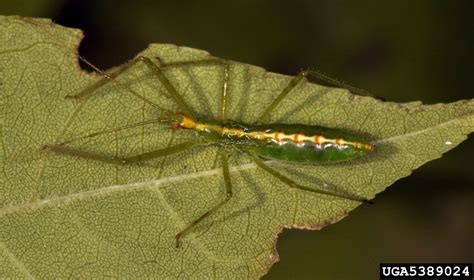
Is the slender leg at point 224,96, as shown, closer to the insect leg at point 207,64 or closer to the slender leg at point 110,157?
the insect leg at point 207,64

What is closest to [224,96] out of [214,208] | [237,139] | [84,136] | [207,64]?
[207,64]

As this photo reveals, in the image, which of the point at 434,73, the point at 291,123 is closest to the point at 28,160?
the point at 291,123

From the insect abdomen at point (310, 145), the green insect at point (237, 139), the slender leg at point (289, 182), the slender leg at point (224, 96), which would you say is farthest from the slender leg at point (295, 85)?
the slender leg at point (289, 182)

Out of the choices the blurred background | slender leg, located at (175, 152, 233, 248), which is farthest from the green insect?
the blurred background

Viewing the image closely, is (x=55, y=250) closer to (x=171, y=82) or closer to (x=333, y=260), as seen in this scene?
(x=171, y=82)

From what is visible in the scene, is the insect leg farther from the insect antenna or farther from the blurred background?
the blurred background

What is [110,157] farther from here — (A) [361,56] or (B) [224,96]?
(A) [361,56]
